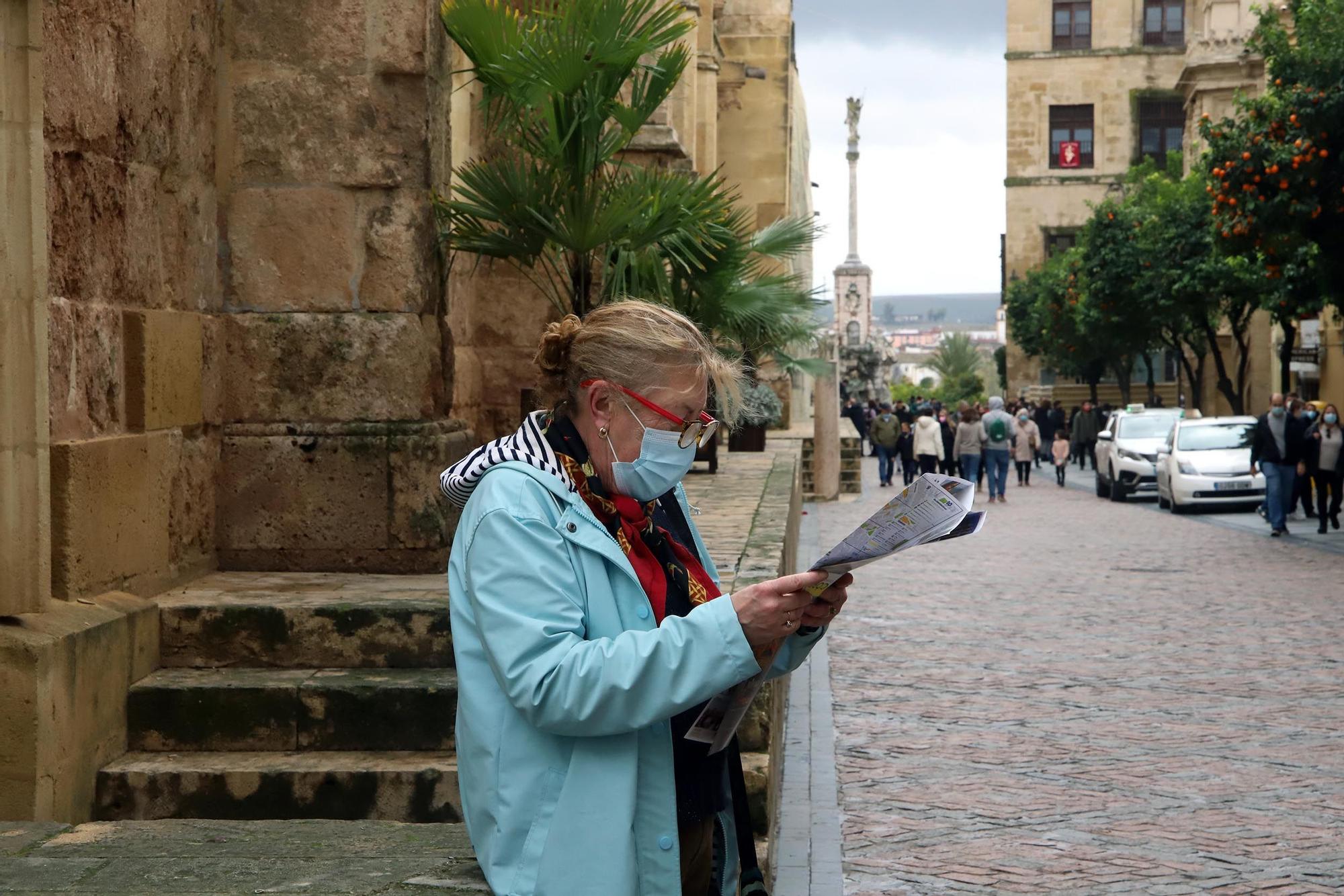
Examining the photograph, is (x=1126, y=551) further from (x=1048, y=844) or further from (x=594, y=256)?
(x=1048, y=844)

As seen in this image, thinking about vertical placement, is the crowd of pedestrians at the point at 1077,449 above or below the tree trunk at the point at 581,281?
below

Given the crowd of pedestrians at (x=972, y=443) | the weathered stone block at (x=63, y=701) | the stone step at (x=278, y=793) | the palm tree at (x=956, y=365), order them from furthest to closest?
the palm tree at (x=956, y=365), the crowd of pedestrians at (x=972, y=443), the stone step at (x=278, y=793), the weathered stone block at (x=63, y=701)

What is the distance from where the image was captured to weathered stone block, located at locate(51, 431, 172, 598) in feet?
16.6

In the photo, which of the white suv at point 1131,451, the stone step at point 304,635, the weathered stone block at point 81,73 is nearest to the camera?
the weathered stone block at point 81,73

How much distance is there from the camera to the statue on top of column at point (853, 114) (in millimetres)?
82250

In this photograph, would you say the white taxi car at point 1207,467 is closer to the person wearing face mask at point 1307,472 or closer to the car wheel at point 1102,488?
the person wearing face mask at point 1307,472

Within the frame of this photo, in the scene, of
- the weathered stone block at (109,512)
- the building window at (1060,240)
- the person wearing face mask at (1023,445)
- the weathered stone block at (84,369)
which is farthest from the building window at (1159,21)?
the weathered stone block at (84,369)

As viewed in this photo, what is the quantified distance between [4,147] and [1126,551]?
15.8 meters

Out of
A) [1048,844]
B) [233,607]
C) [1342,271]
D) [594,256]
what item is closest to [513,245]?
[594,256]

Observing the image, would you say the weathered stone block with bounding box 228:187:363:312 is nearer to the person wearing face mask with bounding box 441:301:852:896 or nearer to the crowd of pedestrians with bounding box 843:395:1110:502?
the person wearing face mask with bounding box 441:301:852:896

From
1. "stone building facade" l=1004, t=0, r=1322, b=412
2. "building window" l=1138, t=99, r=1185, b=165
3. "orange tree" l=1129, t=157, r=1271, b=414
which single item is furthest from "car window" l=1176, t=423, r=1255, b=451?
"building window" l=1138, t=99, r=1185, b=165

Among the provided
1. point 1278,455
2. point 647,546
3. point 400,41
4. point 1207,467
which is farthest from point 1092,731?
point 1207,467

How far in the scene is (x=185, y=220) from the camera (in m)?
A: 6.32

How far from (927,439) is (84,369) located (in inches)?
1023
